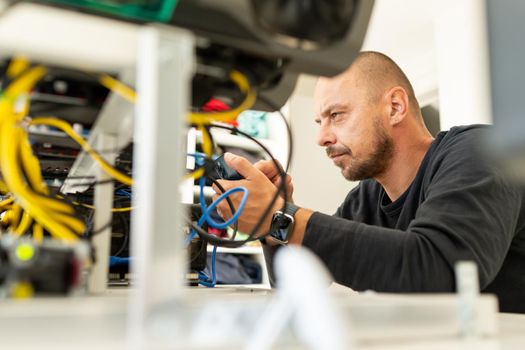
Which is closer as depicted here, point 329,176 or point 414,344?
point 414,344

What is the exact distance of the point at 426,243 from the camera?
831 millimetres

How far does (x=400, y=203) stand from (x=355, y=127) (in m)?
0.26

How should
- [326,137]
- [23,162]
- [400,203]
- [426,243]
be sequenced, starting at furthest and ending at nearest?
[326,137], [400,203], [426,243], [23,162]

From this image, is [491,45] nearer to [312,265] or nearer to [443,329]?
[443,329]

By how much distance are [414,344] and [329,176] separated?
2882mm

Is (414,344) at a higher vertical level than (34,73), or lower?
lower

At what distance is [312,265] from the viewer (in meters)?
0.27

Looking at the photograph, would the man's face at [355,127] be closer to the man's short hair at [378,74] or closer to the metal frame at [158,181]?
the man's short hair at [378,74]

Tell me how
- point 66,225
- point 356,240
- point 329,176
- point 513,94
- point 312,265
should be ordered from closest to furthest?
point 312,265 < point 66,225 < point 356,240 < point 513,94 < point 329,176

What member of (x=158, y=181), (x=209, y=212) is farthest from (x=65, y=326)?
(x=209, y=212)

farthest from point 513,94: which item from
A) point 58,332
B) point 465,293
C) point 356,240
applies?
point 58,332

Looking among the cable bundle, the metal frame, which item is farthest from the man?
the cable bundle

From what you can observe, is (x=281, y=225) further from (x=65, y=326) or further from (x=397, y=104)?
(x=397, y=104)

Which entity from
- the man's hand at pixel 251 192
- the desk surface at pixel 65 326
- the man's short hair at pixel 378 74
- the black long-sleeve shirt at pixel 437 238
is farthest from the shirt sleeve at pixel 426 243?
the man's short hair at pixel 378 74
